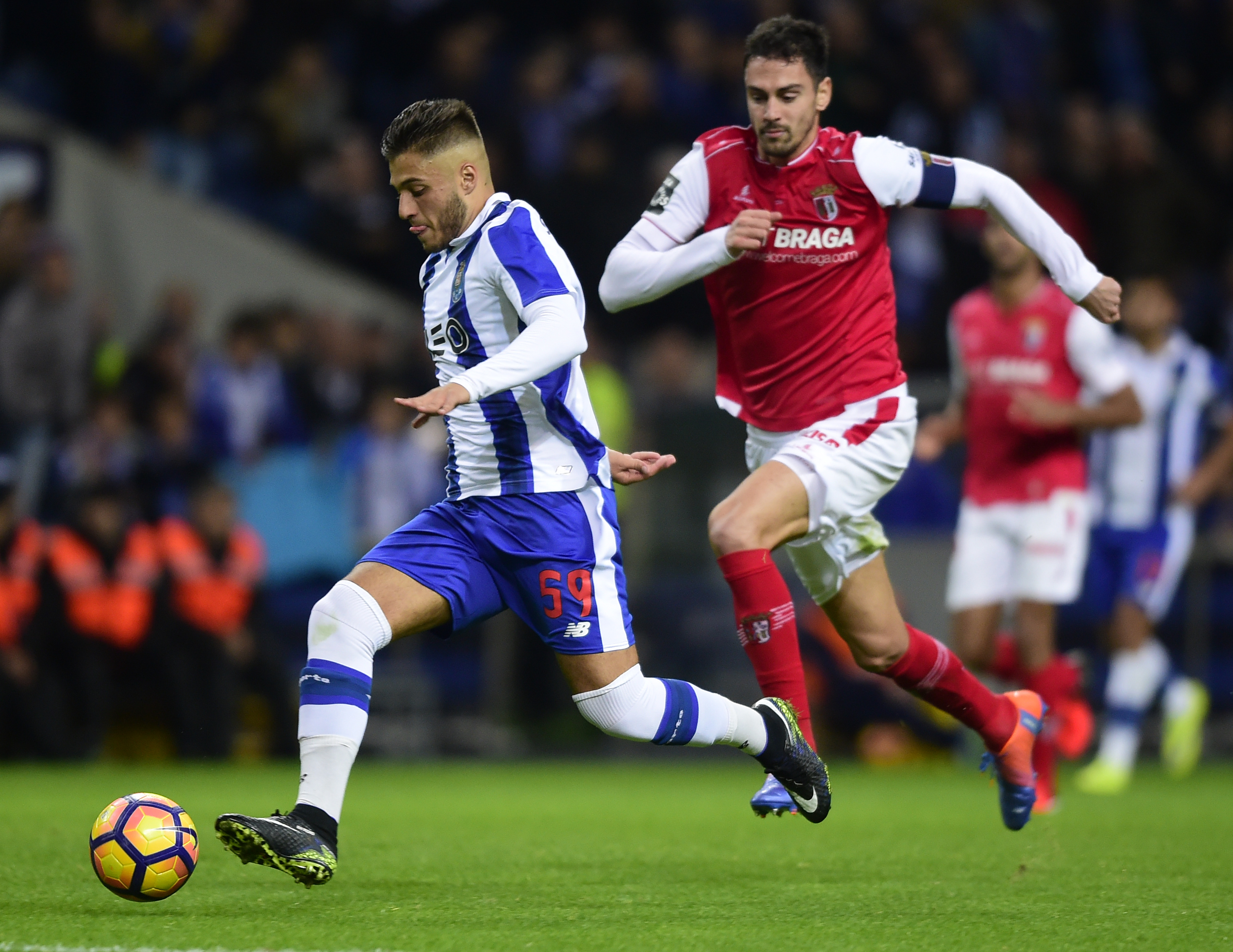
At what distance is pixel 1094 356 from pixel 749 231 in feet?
11.6

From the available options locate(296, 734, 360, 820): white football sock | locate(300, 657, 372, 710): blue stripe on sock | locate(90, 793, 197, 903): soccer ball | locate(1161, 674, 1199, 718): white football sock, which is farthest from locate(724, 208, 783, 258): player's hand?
locate(1161, 674, 1199, 718): white football sock

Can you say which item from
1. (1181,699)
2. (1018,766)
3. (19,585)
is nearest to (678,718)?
(1018,766)

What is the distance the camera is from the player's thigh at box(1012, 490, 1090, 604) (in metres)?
8.45

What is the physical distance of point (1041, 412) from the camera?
8195 mm

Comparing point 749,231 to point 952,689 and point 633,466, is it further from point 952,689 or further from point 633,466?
point 952,689

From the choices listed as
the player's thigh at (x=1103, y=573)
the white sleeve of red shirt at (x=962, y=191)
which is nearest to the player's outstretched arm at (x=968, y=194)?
the white sleeve of red shirt at (x=962, y=191)

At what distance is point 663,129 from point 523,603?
29.2 ft

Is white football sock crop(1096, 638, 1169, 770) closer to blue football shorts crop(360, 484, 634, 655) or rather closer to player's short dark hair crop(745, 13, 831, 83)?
Answer: player's short dark hair crop(745, 13, 831, 83)

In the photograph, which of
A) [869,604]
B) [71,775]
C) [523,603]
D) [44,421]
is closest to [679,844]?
[869,604]

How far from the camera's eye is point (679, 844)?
6688mm

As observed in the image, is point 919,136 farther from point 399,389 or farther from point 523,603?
point 523,603

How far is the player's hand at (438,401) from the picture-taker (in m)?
4.42

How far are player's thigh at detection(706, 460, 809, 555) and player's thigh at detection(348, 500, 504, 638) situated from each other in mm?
818

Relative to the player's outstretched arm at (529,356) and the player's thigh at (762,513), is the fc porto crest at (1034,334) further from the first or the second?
the player's outstretched arm at (529,356)
